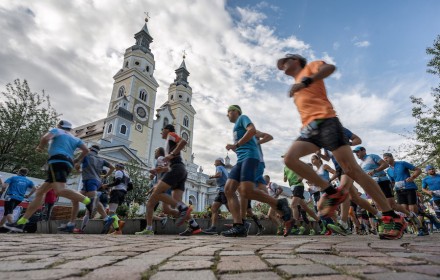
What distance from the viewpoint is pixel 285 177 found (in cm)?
739

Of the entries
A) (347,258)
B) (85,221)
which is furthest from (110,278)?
(85,221)

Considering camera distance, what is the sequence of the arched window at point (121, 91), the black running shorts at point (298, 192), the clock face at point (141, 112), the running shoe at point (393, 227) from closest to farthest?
the running shoe at point (393, 227), the black running shorts at point (298, 192), the clock face at point (141, 112), the arched window at point (121, 91)

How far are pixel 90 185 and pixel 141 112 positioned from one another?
4688cm

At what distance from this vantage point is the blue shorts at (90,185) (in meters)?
6.38

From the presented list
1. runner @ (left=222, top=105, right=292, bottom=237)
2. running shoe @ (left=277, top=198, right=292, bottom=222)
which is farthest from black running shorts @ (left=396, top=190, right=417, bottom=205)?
running shoe @ (left=277, top=198, right=292, bottom=222)

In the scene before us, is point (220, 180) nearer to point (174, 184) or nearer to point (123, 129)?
point (174, 184)

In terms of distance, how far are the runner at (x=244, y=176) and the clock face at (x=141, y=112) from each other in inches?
1907

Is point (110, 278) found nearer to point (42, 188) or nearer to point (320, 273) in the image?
point (320, 273)


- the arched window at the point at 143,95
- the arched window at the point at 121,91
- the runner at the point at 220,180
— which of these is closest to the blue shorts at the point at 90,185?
the runner at the point at 220,180

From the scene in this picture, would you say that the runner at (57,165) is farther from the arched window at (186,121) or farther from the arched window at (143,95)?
the arched window at (186,121)

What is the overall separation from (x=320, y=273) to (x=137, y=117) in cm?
5145

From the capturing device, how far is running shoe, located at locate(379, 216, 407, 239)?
3072 millimetres

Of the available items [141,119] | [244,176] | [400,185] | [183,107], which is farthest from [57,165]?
[183,107]

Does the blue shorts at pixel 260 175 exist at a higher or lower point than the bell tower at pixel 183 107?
lower
